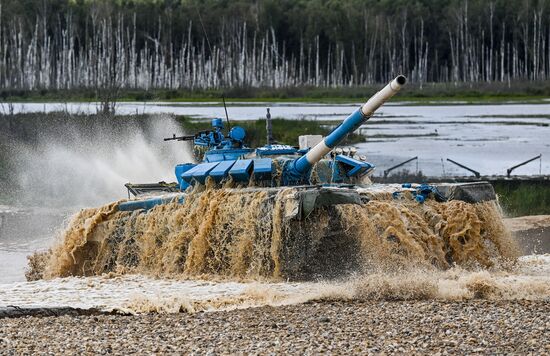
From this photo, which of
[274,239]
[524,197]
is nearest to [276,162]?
[274,239]

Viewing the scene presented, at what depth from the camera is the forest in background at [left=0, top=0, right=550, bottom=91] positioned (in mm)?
79938

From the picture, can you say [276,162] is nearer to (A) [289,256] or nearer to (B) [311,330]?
(A) [289,256]

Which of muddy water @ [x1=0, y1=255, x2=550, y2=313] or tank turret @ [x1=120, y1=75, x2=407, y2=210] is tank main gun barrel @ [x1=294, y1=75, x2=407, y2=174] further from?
muddy water @ [x1=0, y1=255, x2=550, y2=313]

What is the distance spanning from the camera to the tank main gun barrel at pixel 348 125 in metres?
18.1

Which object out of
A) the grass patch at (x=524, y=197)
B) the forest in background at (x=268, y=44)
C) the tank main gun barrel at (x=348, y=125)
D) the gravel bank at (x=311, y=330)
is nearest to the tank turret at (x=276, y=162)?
the tank main gun barrel at (x=348, y=125)

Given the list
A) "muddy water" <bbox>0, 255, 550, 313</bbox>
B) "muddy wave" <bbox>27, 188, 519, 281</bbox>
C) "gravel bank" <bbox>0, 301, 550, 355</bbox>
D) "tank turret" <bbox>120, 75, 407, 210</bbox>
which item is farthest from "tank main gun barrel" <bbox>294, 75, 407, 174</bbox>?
"gravel bank" <bbox>0, 301, 550, 355</bbox>

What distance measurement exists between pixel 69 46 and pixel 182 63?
8.58 metres

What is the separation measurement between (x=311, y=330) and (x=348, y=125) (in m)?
6.37

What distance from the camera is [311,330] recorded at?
44.2ft

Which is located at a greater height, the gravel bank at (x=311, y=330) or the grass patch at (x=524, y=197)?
the gravel bank at (x=311, y=330)

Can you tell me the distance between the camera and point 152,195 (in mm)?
22094

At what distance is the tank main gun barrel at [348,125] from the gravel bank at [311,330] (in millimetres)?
3680

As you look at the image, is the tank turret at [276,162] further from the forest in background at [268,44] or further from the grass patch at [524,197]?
the forest in background at [268,44]

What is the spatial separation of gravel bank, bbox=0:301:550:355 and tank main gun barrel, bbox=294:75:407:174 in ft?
12.1
